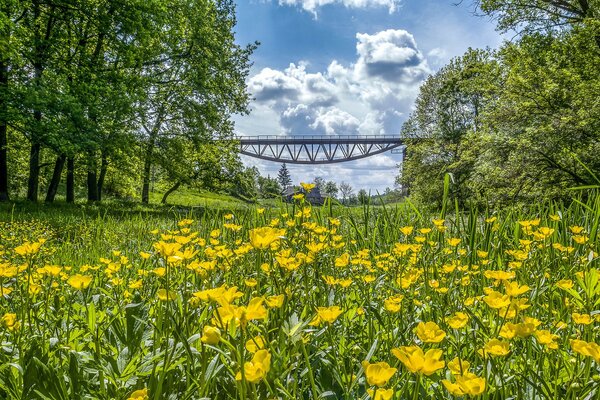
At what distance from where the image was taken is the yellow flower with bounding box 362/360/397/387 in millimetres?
508

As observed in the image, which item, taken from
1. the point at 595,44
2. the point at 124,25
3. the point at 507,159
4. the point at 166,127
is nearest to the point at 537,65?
the point at 595,44

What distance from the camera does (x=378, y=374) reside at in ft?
1.74

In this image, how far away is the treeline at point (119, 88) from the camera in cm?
1015

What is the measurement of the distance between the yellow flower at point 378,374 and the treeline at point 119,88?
1090cm

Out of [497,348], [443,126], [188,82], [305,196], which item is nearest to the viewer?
[497,348]

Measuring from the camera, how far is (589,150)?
26.6 ft

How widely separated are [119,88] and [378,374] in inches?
521

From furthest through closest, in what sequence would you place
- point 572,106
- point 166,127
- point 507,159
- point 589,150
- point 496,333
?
point 166,127 < point 507,159 < point 572,106 < point 589,150 < point 496,333

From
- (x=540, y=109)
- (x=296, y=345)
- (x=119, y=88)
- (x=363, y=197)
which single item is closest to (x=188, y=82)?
(x=119, y=88)

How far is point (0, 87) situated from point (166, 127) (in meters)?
6.65

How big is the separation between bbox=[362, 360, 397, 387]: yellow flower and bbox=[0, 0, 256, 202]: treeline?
35.8ft

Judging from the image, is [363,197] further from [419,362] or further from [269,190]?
[269,190]

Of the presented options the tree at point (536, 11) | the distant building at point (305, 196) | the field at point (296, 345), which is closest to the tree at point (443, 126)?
the tree at point (536, 11)

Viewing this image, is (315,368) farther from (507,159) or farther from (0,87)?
(0,87)
